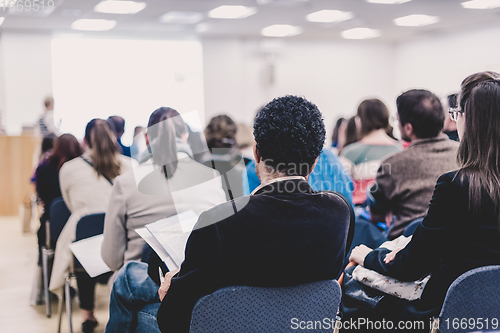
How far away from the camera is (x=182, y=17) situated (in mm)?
8516

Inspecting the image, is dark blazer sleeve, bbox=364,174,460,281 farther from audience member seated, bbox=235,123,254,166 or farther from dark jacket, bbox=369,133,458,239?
audience member seated, bbox=235,123,254,166

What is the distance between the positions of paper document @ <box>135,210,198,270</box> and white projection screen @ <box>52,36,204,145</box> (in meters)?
7.76

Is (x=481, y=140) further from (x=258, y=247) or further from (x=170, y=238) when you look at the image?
(x=170, y=238)

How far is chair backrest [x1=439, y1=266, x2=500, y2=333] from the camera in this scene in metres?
1.25

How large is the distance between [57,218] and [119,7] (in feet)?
18.0

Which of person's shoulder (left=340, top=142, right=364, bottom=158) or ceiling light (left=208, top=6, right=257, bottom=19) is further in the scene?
ceiling light (left=208, top=6, right=257, bottom=19)

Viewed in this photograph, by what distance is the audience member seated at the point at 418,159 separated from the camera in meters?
2.14

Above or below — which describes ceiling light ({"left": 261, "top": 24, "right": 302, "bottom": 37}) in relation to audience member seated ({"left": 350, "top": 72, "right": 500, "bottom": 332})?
above

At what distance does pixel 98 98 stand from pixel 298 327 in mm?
9197

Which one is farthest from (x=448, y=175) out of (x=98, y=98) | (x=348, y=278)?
(x=98, y=98)

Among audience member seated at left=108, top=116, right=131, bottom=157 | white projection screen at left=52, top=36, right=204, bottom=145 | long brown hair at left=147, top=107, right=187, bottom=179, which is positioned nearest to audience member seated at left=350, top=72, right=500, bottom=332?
long brown hair at left=147, top=107, right=187, bottom=179

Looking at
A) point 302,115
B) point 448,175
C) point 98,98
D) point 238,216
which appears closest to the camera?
point 238,216

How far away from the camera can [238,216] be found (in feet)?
3.71

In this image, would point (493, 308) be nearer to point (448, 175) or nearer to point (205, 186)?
point (448, 175)
